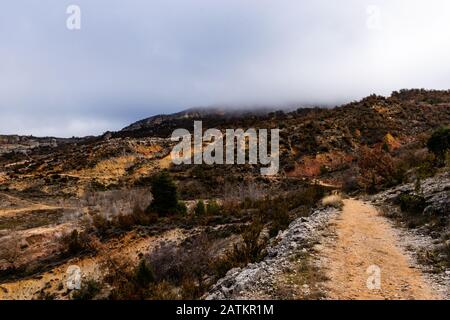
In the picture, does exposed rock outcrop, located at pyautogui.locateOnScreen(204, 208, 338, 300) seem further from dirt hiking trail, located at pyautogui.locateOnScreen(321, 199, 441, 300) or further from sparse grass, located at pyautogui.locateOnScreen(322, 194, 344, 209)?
sparse grass, located at pyautogui.locateOnScreen(322, 194, 344, 209)

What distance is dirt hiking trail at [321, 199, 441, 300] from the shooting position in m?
7.18

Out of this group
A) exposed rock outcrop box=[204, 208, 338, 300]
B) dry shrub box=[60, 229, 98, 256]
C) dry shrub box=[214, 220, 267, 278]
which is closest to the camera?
exposed rock outcrop box=[204, 208, 338, 300]

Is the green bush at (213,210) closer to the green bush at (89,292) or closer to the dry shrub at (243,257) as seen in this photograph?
the green bush at (89,292)

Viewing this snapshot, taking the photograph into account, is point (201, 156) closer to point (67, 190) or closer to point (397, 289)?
point (67, 190)

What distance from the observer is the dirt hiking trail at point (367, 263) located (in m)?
7.18

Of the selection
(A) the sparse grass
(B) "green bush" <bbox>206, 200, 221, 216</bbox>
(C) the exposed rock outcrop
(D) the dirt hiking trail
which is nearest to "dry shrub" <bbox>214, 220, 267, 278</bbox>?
(C) the exposed rock outcrop

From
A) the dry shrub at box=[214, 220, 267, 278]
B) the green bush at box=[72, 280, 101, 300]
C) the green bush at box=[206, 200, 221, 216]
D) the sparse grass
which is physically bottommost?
the green bush at box=[72, 280, 101, 300]

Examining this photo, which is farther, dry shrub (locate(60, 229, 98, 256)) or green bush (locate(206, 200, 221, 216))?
green bush (locate(206, 200, 221, 216))

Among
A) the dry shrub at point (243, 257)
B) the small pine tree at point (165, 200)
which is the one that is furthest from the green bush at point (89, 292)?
the small pine tree at point (165, 200)

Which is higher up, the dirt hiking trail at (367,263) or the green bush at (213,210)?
the dirt hiking trail at (367,263)

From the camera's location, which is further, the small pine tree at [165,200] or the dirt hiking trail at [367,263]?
the small pine tree at [165,200]

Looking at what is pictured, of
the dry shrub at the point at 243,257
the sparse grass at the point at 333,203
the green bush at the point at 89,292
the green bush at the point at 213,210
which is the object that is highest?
the sparse grass at the point at 333,203

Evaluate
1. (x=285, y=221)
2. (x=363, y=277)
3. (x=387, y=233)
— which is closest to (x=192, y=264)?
(x=285, y=221)

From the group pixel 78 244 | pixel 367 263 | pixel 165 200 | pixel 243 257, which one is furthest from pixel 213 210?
pixel 367 263
